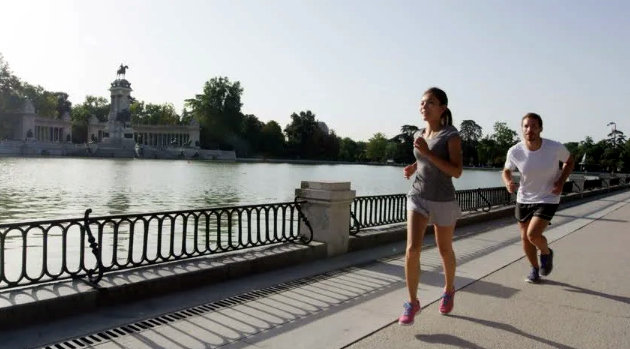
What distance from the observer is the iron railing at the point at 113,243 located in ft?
18.3

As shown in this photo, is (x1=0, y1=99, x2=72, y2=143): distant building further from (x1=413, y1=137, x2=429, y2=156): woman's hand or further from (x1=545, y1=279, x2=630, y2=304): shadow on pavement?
(x1=413, y1=137, x2=429, y2=156): woman's hand

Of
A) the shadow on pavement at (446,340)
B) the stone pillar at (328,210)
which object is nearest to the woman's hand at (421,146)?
the shadow on pavement at (446,340)

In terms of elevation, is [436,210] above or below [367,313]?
Answer: above

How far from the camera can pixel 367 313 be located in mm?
5297

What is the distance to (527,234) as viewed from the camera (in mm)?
6480

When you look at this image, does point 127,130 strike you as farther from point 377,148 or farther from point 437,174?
point 437,174

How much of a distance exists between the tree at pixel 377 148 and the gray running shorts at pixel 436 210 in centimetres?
16329

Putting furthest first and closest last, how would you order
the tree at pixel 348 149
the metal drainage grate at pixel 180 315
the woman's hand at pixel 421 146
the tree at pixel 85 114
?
the tree at pixel 348 149 < the tree at pixel 85 114 < the woman's hand at pixel 421 146 < the metal drainage grate at pixel 180 315

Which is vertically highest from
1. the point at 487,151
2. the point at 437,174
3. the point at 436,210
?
the point at 487,151

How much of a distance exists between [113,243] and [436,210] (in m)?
3.54

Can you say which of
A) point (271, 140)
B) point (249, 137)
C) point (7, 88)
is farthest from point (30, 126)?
point (271, 140)

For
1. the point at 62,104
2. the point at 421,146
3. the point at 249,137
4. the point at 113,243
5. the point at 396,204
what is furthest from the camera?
the point at 62,104

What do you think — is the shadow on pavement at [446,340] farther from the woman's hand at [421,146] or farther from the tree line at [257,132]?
the tree line at [257,132]

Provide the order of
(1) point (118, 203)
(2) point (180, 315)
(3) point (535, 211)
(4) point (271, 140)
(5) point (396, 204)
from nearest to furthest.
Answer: (2) point (180, 315) → (3) point (535, 211) → (5) point (396, 204) → (1) point (118, 203) → (4) point (271, 140)
